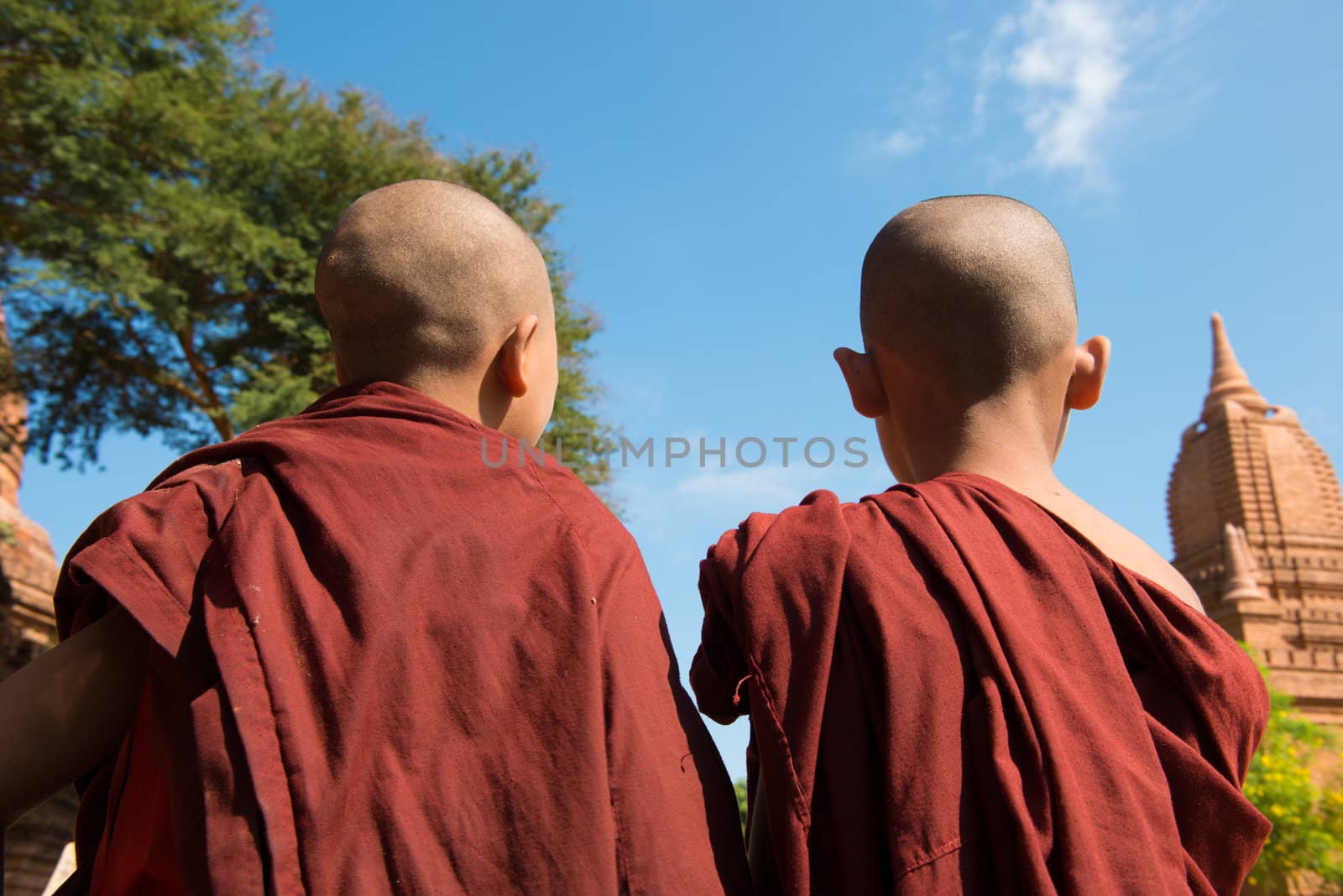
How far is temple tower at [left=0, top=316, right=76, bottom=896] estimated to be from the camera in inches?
350

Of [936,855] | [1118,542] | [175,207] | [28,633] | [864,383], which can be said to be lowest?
[936,855]

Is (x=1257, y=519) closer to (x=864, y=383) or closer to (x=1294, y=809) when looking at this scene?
(x=1294, y=809)

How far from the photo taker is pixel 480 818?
153 centimetres

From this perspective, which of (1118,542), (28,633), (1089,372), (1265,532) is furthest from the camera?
(1265,532)

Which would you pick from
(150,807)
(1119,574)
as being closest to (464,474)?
(150,807)

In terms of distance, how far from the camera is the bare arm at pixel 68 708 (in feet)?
5.16

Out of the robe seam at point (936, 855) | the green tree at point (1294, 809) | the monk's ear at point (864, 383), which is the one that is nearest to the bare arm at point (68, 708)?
the robe seam at point (936, 855)

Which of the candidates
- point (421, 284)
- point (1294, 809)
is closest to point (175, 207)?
point (421, 284)

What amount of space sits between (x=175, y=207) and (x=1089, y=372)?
1018cm

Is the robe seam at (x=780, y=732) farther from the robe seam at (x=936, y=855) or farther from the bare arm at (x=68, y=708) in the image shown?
the bare arm at (x=68, y=708)

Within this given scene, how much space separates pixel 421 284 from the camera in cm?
210

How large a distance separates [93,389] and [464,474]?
460 inches

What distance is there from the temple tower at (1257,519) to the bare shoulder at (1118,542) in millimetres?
19892

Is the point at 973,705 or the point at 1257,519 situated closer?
the point at 973,705
